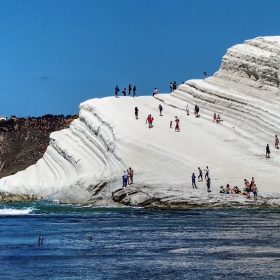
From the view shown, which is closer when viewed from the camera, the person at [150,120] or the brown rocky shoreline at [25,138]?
the person at [150,120]

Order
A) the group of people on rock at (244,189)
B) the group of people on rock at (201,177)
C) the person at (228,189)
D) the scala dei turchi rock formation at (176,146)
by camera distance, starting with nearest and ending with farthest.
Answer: the group of people on rock at (244,189)
the person at (228,189)
the group of people on rock at (201,177)
the scala dei turchi rock formation at (176,146)

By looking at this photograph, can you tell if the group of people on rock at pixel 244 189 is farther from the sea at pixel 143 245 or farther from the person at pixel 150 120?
the person at pixel 150 120

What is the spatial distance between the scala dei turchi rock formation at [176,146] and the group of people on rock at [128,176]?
483 mm

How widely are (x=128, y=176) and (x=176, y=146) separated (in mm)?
4858

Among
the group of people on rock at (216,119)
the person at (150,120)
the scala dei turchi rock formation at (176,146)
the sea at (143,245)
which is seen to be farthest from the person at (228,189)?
the group of people on rock at (216,119)

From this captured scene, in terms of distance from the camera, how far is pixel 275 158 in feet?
141

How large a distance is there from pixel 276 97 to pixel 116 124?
1027cm

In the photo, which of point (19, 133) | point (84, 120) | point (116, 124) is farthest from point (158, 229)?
point (19, 133)

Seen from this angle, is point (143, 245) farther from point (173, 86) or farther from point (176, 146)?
point (173, 86)

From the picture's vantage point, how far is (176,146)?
43812 millimetres

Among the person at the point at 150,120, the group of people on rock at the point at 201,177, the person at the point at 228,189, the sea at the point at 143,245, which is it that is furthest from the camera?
the person at the point at 150,120

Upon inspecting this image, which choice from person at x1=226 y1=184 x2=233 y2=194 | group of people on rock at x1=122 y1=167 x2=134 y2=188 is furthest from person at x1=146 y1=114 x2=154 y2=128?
person at x1=226 y1=184 x2=233 y2=194

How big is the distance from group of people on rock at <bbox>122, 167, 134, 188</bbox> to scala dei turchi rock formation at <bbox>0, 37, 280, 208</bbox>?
483 millimetres

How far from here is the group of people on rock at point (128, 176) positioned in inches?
1559
